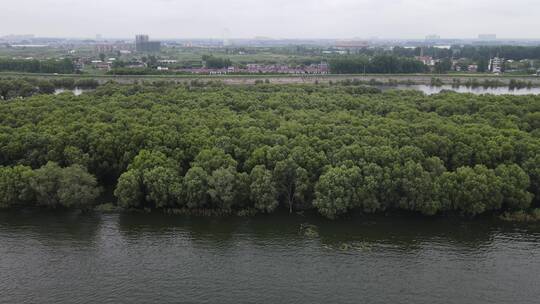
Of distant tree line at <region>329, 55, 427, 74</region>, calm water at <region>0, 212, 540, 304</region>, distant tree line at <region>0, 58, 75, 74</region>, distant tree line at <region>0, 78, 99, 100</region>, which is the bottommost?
calm water at <region>0, 212, 540, 304</region>

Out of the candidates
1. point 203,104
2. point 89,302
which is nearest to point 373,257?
point 89,302

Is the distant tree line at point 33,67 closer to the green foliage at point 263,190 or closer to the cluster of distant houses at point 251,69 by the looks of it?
the cluster of distant houses at point 251,69

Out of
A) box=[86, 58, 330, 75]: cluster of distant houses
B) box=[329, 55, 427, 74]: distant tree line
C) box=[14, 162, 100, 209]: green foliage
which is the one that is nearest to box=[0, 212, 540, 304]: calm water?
box=[14, 162, 100, 209]: green foliage

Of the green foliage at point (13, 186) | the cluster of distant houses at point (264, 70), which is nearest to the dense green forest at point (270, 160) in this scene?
the green foliage at point (13, 186)

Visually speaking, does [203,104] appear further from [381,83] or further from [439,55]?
[439,55]

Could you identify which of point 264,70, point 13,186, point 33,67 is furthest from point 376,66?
point 13,186

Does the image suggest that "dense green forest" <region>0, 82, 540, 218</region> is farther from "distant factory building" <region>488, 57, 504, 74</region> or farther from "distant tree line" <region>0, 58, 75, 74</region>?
Answer: "distant factory building" <region>488, 57, 504, 74</region>
